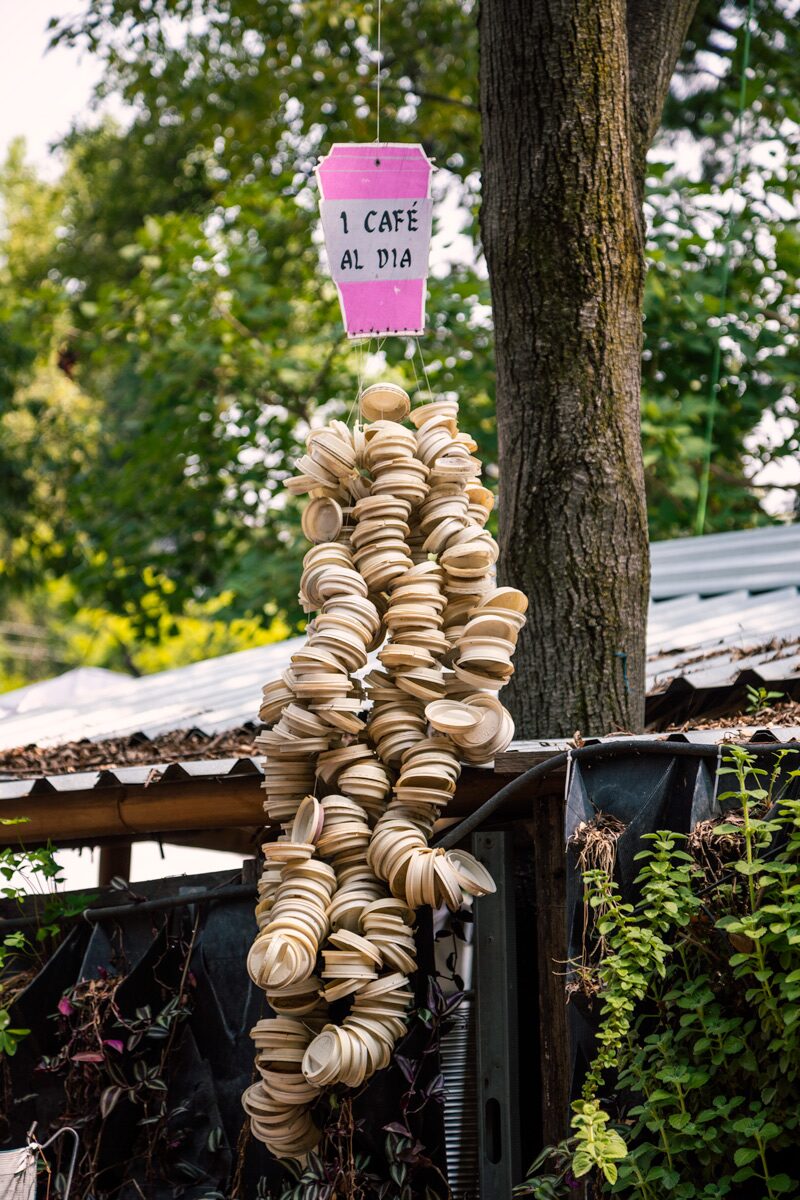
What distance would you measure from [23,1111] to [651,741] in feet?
6.40

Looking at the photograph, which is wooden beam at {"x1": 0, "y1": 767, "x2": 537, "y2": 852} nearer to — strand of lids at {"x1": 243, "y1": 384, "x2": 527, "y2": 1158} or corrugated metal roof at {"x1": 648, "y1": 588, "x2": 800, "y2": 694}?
strand of lids at {"x1": 243, "y1": 384, "x2": 527, "y2": 1158}

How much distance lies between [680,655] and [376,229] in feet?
6.79

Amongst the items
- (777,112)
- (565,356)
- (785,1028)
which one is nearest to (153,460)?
(777,112)

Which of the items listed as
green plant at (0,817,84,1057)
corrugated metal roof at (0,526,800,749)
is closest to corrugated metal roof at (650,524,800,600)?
corrugated metal roof at (0,526,800,749)

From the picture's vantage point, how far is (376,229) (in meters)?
3.13

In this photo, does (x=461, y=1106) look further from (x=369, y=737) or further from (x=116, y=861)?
(x=116, y=861)

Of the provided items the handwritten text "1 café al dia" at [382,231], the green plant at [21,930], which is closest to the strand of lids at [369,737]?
the handwritten text "1 café al dia" at [382,231]

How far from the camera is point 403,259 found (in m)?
3.12

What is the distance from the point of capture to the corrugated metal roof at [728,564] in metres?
5.54

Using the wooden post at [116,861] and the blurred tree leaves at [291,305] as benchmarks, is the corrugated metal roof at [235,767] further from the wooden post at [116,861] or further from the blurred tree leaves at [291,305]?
the blurred tree leaves at [291,305]

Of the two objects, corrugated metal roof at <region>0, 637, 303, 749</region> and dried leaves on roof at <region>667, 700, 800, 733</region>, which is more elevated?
corrugated metal roof at <region>0, 637, 303, 749</region>

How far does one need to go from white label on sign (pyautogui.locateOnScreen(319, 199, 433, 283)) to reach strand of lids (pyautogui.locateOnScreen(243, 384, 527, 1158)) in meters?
0.34

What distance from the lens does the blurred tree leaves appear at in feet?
28.1

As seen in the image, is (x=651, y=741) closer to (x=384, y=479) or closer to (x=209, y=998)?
(x=384, y=479)
